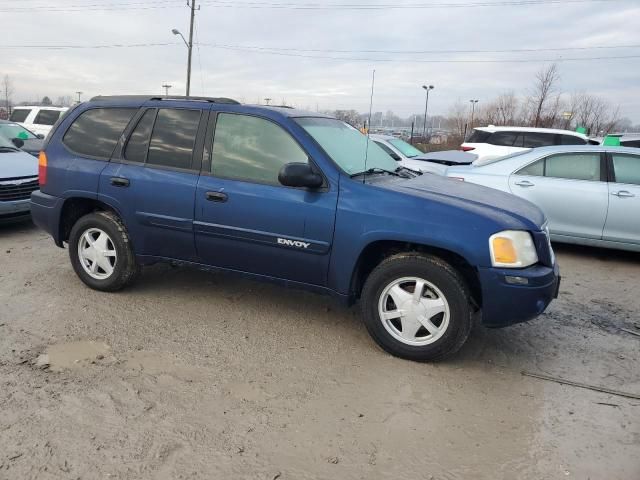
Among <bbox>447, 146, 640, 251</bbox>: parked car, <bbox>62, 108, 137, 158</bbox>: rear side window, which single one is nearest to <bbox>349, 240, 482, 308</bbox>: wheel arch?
<bbox>62, 108, 137, 158</bbox>: rear side window

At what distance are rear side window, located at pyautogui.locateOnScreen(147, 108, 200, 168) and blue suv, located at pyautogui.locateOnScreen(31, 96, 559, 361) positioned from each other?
10 mm

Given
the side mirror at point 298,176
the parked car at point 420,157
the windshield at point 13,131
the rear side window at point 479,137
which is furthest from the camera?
the rear side window at point 479,137

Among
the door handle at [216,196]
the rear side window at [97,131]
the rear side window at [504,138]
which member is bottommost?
the door handle at [216,196]

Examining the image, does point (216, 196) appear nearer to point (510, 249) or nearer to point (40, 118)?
point (510, 249)

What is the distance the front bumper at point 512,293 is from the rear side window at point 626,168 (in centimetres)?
405

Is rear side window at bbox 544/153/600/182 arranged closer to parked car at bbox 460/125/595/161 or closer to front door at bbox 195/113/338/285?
front door at bbox 195/113/338/285

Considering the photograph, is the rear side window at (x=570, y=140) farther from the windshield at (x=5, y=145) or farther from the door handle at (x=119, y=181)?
the windshield at (x=5, y=145)

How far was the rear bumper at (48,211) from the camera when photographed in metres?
4.84

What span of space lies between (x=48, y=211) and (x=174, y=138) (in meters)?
1.46

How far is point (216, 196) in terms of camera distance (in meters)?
4.14

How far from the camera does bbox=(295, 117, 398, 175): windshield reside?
410cm

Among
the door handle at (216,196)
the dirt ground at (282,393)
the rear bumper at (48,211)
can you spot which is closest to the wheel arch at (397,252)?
the dirt ground at (282,393)

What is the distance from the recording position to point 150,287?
505cm

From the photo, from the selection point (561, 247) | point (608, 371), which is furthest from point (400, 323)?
point (561, 247)
